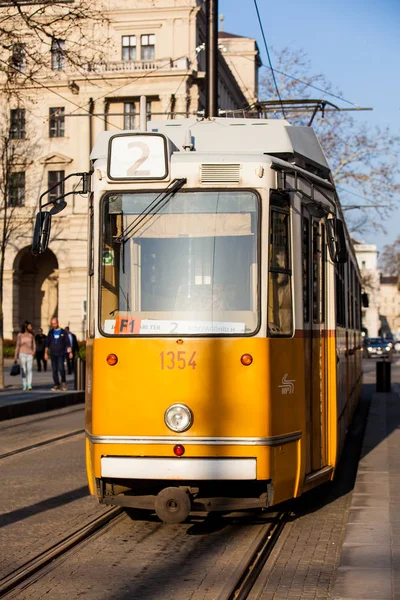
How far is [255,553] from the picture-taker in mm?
7059

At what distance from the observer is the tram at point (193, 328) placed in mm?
7402

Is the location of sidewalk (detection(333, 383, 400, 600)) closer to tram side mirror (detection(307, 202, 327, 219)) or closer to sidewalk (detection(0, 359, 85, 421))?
tram side mirror (detection(307, 202, 327, 219))

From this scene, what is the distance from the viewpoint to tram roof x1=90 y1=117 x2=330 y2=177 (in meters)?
8.41

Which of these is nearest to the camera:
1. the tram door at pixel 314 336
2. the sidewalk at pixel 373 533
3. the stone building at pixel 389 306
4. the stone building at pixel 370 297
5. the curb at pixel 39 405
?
the sidewalk at pixel 373 533

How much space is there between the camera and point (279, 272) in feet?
25.4

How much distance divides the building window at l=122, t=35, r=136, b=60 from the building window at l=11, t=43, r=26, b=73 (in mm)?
44643

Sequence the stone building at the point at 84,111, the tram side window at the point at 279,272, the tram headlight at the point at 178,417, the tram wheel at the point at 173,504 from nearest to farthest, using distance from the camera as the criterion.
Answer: the tram wheel at the point at 173,504 → the tram headlight at the point at 178,417 → the tram side window at the point at 279,272 → the stone building at the point at 84,111

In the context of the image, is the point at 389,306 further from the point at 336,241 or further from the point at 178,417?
the point at 178,417

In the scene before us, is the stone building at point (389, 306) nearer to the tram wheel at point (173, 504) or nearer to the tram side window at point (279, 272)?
the tram side window at point (279, 272)

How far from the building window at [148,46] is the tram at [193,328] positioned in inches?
2189

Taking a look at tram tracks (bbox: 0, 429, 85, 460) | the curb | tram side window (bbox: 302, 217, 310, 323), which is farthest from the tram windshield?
the curb

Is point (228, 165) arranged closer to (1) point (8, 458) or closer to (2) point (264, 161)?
(2) point (264, 161)

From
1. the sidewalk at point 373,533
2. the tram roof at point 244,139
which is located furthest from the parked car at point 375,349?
the tram roof at point 244,139

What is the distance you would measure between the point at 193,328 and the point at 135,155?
139cm
